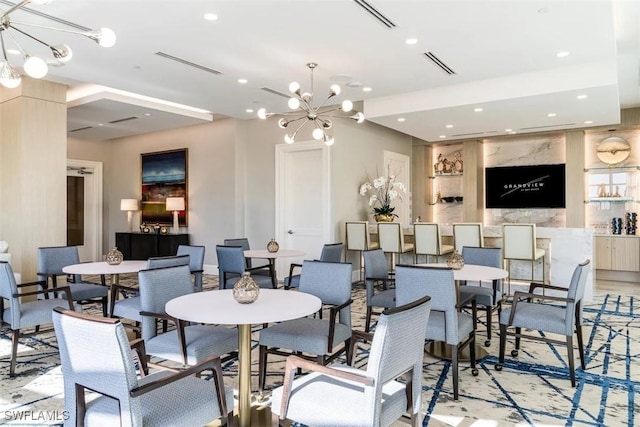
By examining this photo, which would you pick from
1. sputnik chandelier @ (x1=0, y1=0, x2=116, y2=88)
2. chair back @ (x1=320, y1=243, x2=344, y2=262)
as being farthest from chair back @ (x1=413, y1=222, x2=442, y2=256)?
sputnik chandelier @ (x1=0, y1=0, x2=116, y2=88)

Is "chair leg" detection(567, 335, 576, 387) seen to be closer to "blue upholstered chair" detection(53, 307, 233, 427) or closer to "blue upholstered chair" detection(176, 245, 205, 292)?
"blue upholstered chair" detection(53, 307, 233, 427)

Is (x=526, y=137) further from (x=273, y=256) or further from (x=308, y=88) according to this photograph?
(x=273, y=256)

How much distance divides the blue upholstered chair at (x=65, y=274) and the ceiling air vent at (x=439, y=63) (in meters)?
4.24

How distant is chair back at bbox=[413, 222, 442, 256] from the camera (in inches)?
255

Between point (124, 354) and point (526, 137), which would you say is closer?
point (124, 354)

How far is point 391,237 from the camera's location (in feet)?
22.7

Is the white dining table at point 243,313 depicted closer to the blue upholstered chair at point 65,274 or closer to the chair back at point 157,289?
the chair back at point 157,289

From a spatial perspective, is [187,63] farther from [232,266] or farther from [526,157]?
[526,157]

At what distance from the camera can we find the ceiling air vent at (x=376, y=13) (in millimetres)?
3479

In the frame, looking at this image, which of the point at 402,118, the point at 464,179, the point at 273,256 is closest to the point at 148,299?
the point at 273,256

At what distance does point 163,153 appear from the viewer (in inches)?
357

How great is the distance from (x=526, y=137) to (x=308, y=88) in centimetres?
537

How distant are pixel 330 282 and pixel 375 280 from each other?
4.17 ft

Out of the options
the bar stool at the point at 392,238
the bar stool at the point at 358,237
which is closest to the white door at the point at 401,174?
the bar stool at the point at 358,237
